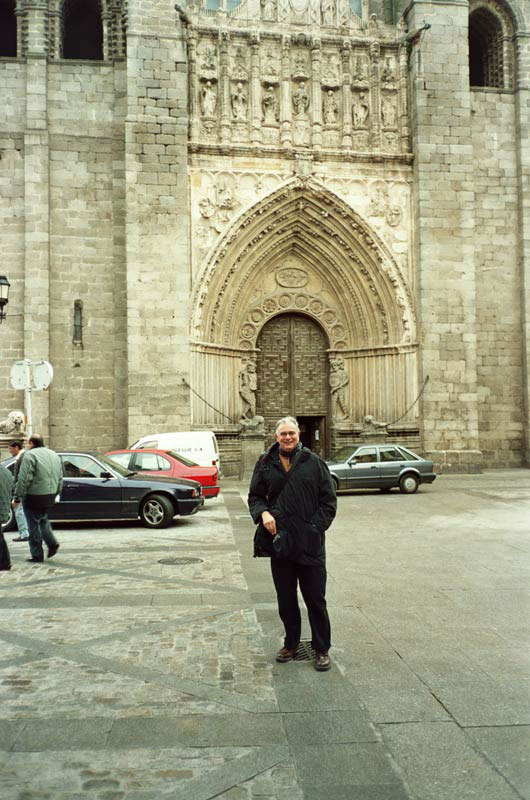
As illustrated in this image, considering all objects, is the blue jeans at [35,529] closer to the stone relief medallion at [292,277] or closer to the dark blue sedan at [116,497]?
the dark blue sedan at [116,497]

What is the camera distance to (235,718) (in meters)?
4.18

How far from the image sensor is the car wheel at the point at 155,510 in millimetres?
12406

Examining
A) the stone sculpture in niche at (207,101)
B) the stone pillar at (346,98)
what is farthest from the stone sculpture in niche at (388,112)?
the stone sculpture in niche at (207,101)

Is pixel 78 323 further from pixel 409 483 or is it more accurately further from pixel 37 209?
pixel 409 483

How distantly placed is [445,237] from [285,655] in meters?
20.0

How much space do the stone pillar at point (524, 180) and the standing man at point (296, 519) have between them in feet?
67.7

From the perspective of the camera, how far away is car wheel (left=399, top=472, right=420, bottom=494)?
18172 mm

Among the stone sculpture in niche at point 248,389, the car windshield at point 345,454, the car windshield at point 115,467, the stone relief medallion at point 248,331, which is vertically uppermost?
the stone relief medallion at point 248,331

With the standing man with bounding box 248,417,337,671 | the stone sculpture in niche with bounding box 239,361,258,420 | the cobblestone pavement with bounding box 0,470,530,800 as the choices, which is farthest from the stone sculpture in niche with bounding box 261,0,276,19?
the standing man with bounding box 248,417,337,671

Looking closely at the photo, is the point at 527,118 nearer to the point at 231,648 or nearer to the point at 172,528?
the point at 172,528

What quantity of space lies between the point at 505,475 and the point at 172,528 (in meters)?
13.2

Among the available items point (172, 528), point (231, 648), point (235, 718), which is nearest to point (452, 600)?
point (231, 648)

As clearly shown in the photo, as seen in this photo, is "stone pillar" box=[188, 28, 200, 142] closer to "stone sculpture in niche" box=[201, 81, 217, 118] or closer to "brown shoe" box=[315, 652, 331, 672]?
"stone sculpture in niche" box=[201, 81, 217, 118]

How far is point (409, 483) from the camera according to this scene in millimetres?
18219
